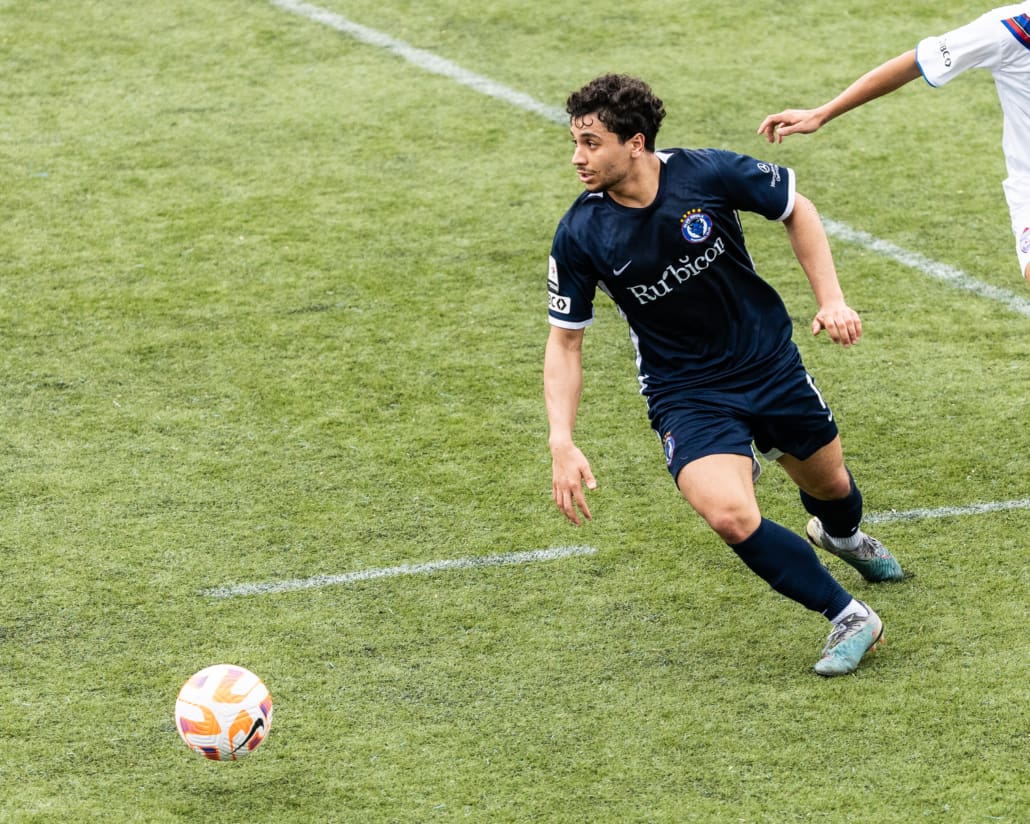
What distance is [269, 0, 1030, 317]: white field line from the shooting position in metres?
8.30

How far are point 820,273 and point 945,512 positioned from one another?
150 centimetres

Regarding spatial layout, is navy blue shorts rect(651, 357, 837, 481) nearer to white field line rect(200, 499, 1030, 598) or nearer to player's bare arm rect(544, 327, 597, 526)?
player's bare arm rect(544, 327, 597, 526)

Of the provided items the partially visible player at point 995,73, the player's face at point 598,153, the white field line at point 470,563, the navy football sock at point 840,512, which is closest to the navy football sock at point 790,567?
the navy football sock at point 840,512

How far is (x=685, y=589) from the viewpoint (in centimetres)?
586

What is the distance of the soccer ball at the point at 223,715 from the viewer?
15.4 feet

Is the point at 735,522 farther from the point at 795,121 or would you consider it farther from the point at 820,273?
the point at 795,121

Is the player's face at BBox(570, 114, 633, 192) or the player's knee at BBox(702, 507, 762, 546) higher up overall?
the player's face at BBox(570, 114, 633, 192)

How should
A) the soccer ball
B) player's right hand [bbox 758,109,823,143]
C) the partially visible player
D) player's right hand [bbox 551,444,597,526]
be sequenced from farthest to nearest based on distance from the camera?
the partially visible player < player's right hand [bbox 758,109,823,143] < player's right hand [bbox 551,444,597,526] < the soccer ball

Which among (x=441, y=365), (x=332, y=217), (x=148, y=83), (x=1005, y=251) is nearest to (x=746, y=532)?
(x=441, y=365)

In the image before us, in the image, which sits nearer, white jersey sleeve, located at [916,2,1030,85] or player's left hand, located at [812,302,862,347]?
player's left hand, located at [812,302,862,347]

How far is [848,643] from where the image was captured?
514 cm

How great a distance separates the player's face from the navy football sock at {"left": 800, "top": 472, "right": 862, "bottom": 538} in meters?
1.36

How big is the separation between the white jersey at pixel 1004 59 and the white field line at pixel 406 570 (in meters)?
2.20

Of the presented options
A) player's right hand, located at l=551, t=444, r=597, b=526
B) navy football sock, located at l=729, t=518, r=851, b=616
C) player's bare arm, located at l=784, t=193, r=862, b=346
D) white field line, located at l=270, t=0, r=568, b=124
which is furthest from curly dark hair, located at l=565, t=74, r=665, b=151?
white field line, located at l=270, t=0, r=568, b=124
